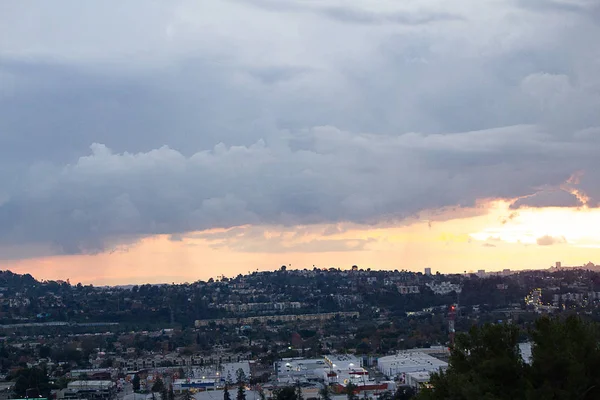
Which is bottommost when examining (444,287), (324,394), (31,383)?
(324,394)

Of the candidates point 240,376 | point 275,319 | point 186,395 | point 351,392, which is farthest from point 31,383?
point 275,319

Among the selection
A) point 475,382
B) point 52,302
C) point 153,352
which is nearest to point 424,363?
point 153,352

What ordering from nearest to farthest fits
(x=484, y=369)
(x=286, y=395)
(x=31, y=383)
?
(x=484, y=369) < (x=286, y=395) < (x=31, y=383)

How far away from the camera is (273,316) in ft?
372

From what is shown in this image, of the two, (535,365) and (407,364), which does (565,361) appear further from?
(407,364)

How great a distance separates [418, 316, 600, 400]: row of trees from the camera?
53.8ft

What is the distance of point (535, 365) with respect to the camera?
17.2 meters

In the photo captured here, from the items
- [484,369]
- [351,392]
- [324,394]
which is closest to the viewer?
[484,369]

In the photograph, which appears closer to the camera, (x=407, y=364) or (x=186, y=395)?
(x=186, y=395)

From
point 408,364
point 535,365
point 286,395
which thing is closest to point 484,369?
point 535,365

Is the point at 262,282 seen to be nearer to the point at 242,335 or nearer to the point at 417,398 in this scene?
the point at 242,335

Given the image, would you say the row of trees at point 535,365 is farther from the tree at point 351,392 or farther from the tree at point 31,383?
the tree at point 31,383

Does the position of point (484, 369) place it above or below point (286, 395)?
above

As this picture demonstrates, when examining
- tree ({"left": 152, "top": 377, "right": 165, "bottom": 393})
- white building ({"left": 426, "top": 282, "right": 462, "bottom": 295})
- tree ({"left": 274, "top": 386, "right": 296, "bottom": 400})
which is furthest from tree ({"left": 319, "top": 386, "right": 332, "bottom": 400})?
white building ({"left": 426, "top": 282, "right": 462, "bottom": 295})
